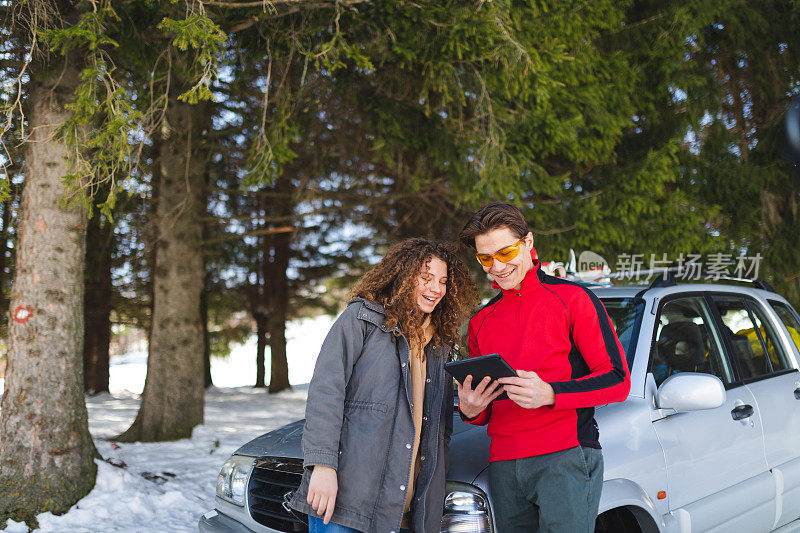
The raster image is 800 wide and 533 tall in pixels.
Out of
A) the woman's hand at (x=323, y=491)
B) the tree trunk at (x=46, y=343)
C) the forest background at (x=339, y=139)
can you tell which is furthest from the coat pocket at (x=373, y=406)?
the tree trunk at (x=46, y=343)

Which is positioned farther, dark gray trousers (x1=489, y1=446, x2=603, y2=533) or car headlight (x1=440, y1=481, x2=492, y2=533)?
car headlight (x1=440, y1=481, x2=492, y2=533)

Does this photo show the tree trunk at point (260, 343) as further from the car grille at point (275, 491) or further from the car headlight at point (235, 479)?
the car grille at point (275, 491)

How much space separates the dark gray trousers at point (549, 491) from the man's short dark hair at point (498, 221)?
0.88 m

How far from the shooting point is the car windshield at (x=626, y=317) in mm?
3373

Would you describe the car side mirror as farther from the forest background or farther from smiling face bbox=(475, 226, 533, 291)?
the forest background

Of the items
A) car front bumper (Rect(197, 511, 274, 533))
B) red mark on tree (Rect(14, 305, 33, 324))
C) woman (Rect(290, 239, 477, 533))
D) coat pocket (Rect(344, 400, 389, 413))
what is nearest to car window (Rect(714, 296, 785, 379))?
woman (Rect(290, 239, 477, 533))

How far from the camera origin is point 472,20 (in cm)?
560

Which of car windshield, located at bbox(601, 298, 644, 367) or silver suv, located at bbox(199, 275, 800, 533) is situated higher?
car windshield, located at bbox(601, 298, 644, 367)

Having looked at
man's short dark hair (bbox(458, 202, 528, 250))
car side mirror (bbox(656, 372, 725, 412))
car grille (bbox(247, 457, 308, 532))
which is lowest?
car grille (bbox(247, 457, 308, 532))

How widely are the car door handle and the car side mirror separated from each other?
29.6 inches

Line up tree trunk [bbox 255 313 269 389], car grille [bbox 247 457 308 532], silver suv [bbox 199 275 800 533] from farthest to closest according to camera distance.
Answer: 1. tree trunk [bbox 255 313 269 389]
2. car grille [bbox 247 457 308 532]
3. silver suv [bbox 199 275 800 533]

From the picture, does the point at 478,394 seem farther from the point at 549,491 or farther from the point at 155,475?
the point at 155,475

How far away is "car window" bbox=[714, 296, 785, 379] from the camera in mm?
4090

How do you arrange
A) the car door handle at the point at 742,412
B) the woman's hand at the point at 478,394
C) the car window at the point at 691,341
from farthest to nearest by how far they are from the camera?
1. the car window at the point at 691,341
2. the car door handle at the point at 742,412
3. the woman's hand at the point at 478,394
